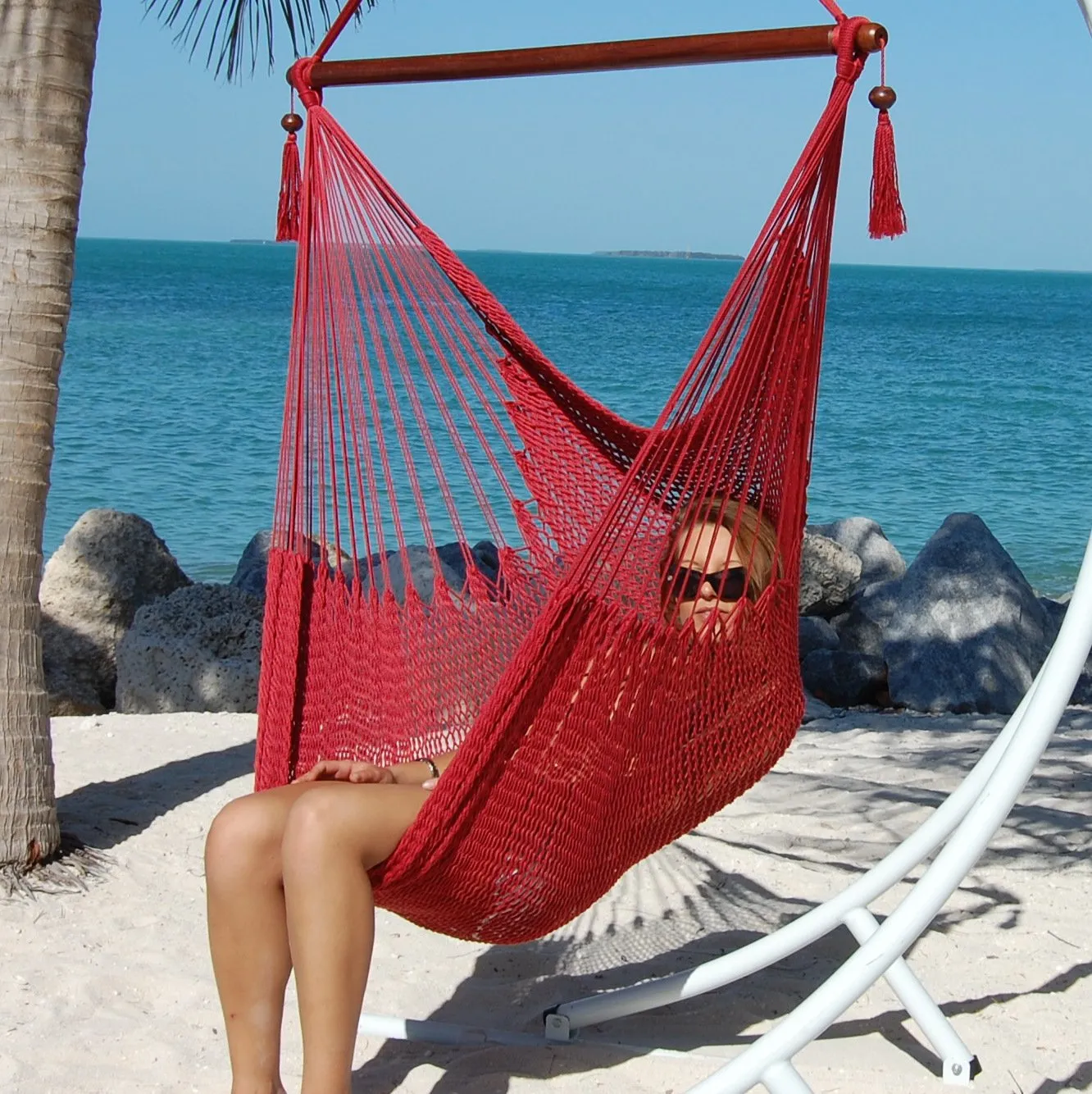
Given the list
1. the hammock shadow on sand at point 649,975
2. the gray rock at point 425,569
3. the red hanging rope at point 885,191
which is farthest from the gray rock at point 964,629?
the red hanging rope at point 885,191

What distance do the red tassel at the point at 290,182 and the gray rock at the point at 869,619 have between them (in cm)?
351

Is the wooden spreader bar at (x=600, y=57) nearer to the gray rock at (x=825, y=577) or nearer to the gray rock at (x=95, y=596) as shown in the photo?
the gray rock at (x=95, y=596)

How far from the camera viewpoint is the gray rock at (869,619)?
533 cm

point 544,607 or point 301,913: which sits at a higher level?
point 544,607

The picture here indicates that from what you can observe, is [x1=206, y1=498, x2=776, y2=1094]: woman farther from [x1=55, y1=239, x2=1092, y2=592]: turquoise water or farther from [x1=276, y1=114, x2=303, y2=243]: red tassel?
[x1=55, y1=239, x2=1092, y2=592]: turquoise water

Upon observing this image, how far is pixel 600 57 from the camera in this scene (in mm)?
1880

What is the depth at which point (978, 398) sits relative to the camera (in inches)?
711

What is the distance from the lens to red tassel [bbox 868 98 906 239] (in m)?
1.76

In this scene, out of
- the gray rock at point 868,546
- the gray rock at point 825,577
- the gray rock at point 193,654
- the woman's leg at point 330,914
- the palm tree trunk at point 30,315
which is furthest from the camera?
the gray rock at point 868,546

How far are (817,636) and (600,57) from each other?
11.8ft

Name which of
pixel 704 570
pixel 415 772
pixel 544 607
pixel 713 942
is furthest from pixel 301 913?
pixel 713 942

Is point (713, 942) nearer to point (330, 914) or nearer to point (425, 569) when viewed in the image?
point (330, 914)

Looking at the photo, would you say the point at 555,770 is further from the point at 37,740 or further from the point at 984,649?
the point at 984,649

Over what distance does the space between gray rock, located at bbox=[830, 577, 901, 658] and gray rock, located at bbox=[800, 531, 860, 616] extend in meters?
0.13
